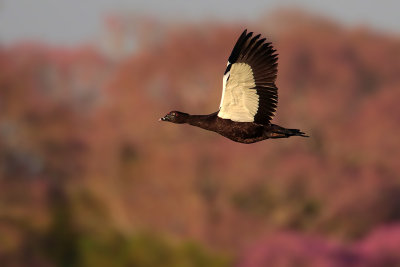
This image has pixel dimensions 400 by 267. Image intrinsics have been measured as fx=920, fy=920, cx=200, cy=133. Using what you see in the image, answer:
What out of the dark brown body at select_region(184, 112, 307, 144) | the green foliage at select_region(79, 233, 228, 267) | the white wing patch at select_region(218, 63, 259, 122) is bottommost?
the green foliage at select_region(79, 233, 228, 267)

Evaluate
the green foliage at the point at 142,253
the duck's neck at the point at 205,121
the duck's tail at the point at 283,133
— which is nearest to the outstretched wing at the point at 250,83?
the duck's neck at the point at 205,121

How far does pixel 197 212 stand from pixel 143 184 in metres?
2.85

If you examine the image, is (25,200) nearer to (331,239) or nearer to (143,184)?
(143,184)

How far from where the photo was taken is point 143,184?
36.3 meters

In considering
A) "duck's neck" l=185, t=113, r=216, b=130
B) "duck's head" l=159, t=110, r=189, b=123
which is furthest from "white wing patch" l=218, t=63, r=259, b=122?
"duck's head" l=159, t=110, r=189, b=123

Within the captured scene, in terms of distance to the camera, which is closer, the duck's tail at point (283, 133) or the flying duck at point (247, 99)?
the duck's tail at point (283, 133)

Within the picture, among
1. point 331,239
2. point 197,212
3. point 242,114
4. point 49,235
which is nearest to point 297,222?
point 331,239

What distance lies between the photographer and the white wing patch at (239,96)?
11281 mm

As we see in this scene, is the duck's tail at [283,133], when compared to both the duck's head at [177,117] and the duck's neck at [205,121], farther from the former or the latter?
the duck's head at [177,117]

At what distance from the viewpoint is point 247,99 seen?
11445mm

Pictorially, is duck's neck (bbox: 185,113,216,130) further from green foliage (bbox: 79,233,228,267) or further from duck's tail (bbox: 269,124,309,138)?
green foliage (bbox: 79,233,228,267)

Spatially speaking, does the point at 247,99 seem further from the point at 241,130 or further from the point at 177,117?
the point at 177,117

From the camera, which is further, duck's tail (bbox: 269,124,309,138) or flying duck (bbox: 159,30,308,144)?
flying duck (bbox: 159,30,308,144)

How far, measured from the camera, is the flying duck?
444 inches
